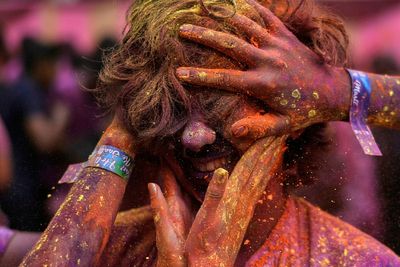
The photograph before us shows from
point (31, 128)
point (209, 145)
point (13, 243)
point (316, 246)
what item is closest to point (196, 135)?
point (209, 145)

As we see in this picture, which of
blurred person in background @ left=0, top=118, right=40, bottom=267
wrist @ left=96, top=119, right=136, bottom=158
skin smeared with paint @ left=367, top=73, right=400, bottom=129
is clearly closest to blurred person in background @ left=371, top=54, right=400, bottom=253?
skin smeared with paint @ left=367, top=73, right=400, bottom=129

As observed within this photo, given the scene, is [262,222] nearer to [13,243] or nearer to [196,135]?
[196,135]

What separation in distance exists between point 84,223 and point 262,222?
0.41 meters

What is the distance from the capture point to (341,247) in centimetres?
146

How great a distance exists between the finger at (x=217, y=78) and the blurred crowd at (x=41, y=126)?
0.32 metres

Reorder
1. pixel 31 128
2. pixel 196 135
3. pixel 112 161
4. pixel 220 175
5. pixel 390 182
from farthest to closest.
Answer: pixel 31 128, pixel 390 182, pixel 112 161, pixel 196 135, pixel 220 175

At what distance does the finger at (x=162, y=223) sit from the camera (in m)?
1.26

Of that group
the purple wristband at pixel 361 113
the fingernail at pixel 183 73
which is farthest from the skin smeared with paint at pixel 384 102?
the fingernail at pixel 183 73

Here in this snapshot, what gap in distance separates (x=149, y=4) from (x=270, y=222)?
0.59m

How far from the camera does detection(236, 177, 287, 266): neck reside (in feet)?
4.81

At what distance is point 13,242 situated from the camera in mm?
1766

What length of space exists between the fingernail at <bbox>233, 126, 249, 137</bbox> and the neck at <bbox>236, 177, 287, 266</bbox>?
0.18m

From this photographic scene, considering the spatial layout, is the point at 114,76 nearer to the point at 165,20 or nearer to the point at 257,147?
the point at 165,20

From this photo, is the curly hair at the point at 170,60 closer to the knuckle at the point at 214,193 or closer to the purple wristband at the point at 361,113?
the purple wristband at the point at 361,113
